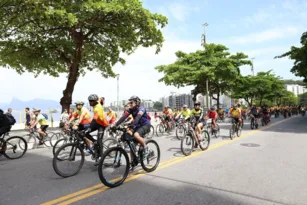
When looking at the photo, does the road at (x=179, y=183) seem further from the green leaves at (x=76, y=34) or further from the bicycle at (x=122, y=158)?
the green leaves at (x=76, y=34)

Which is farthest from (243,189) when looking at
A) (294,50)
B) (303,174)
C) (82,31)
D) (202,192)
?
(294,50)

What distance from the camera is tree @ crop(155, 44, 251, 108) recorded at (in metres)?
31.2

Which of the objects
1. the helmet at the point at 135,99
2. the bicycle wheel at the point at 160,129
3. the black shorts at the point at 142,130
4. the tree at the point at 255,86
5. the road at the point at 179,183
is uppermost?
the tree at the point at 255,86

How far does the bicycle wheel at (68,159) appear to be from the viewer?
17.9 feet

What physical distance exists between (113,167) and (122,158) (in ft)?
0.99

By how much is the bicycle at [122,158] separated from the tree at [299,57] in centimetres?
2218

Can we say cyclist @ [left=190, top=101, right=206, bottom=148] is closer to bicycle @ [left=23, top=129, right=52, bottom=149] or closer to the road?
the road

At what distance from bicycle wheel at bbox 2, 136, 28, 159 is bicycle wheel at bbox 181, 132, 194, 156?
5.51 m

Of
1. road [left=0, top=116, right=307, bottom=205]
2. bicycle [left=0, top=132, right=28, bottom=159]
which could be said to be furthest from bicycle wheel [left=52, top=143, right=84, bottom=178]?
bicycle [left=0, top=132, right=28, bottom=159]

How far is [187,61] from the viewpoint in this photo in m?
34.6

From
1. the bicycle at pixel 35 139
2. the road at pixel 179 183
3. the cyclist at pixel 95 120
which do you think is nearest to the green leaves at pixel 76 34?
the bicycle at pixel 35 139

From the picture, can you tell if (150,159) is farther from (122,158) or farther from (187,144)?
(187,144)

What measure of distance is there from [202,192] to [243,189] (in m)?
0.84

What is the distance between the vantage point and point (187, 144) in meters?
8.02
